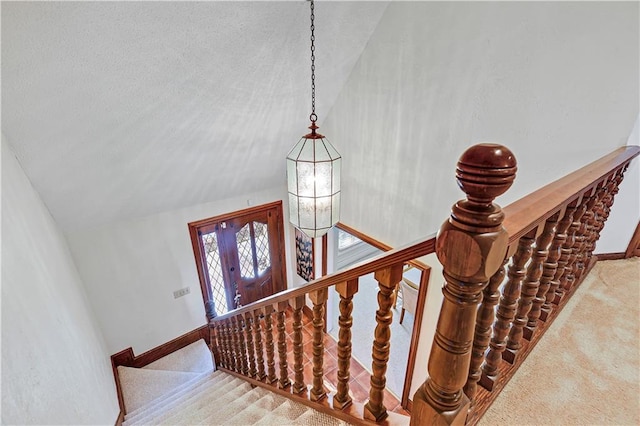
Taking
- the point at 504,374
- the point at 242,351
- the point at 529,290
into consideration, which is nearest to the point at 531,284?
the point at 529,290

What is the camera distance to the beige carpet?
1.04m

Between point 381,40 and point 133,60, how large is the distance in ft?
6.63

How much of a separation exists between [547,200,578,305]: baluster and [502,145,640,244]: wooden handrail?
70 millimetres

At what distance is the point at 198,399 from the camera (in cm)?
247

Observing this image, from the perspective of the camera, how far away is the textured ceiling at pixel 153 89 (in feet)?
5.76

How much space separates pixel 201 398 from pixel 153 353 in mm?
2094

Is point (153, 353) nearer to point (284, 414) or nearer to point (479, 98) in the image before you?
point (284, 414)

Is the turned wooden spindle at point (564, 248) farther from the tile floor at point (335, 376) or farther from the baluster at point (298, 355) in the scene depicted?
the tile floor at point (335, 376)

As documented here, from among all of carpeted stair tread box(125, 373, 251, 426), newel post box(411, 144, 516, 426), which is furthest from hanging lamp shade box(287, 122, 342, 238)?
newel post box(411, 144, 516, 426)

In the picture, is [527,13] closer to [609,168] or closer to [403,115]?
[403,115]

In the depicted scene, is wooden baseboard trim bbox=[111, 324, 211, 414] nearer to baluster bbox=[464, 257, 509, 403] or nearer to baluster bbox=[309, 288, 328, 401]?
baluster bbox=[309, 288, 328, 401]

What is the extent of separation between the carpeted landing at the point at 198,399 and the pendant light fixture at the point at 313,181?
1.22 m

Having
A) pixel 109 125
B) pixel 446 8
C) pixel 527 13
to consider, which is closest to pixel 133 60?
pixel 109 125

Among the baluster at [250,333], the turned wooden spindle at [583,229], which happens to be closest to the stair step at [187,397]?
the baluster at [250,333]
